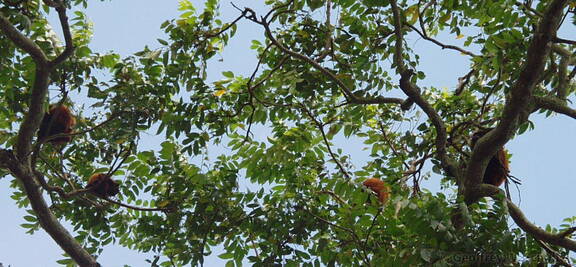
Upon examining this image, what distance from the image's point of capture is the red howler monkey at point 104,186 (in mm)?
4902

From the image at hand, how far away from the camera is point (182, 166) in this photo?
4.75m

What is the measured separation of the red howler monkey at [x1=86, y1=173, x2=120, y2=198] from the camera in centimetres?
490

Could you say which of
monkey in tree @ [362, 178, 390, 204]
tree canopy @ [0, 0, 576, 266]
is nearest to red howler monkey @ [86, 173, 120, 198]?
tree canopy @ [0, 0, 576, 266]

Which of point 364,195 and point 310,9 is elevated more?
point 310,9

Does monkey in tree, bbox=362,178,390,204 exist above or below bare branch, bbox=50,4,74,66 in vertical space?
below

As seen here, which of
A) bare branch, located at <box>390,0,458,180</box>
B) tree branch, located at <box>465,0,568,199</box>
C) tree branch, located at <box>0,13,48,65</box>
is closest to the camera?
A: tree branch, located at <box>465,0,568,199</box>

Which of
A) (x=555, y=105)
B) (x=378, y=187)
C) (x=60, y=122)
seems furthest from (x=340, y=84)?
(x=60, y=122)

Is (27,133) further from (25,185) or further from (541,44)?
(541,44)

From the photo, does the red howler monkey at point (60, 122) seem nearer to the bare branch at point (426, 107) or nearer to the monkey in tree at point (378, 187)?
the monkey in tree at point (378, 187)

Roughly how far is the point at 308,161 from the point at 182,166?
101cm

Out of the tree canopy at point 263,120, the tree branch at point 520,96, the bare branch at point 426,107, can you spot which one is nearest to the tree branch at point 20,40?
the tree canopy at point 263,120

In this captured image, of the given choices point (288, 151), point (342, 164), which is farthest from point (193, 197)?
point (342, 164)

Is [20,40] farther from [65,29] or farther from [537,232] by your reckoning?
[537,232]

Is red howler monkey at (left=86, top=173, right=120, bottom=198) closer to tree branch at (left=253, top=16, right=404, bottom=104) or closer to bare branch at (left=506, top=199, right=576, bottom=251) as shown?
tree branch at (left=253, top=16, right=404, bottom=104)
